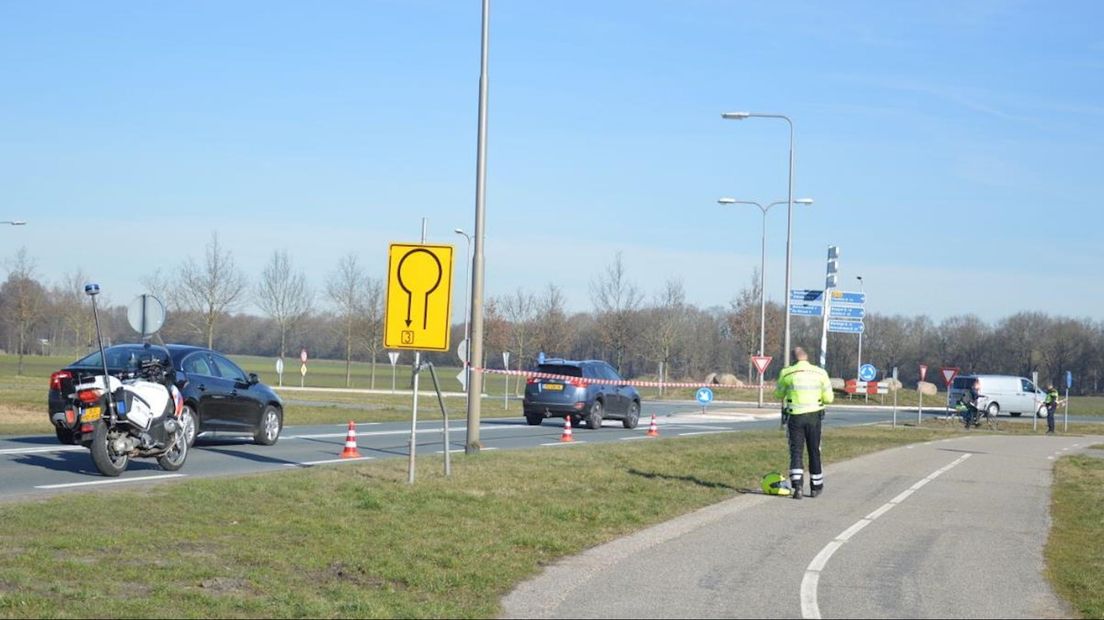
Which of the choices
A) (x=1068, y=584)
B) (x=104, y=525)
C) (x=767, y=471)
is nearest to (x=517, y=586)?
(x=104, y=525)

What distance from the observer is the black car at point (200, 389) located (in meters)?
18.0

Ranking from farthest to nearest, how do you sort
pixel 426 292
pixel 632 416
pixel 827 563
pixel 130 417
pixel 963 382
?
1. pixel 963 382
2. pixel 632 416
3. pixel 130 417
4. pixel 426 292
5. pixel 827 563

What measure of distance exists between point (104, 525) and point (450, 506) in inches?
137

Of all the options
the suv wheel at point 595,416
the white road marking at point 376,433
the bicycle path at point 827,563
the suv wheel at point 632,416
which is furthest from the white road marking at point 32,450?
the suv wheel at point 632,416

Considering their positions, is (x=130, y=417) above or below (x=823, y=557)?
above

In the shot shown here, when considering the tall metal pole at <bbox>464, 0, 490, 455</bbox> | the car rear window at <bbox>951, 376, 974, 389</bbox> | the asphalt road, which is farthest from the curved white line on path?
the car rear window at <bbox>951, 376, 974, 389</bbox>

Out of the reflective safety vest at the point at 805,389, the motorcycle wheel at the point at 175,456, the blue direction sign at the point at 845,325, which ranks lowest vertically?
the motorcycle wheel at the point at 175,456

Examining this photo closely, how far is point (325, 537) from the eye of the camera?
10.6 m

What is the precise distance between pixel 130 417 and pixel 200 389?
414 cm

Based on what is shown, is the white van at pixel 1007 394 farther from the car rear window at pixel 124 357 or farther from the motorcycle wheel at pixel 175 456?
the motorcycle wheel at pixel 175 456

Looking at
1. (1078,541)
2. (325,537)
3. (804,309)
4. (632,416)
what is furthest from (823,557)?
(804,309)

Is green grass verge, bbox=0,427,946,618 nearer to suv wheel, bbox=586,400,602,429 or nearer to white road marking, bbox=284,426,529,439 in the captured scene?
white road marking, bbox=284,426,529,439

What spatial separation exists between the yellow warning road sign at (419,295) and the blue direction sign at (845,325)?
2363 centimetres

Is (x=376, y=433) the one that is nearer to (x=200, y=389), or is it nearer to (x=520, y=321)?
(x=200, y=389)
